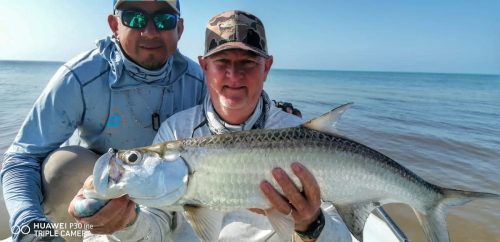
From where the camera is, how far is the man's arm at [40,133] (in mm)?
3441

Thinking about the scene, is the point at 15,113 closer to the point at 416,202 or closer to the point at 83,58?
the point at 83,58

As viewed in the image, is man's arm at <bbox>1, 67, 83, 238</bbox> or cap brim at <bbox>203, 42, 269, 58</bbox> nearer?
cap brim at <bbox>203, 42, 269, 58</bbox>

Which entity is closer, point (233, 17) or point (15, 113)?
point (233, 17)

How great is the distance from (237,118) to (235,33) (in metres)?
0.75

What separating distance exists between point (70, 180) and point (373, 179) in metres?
2.86

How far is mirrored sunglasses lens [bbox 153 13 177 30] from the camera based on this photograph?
12.4 ft

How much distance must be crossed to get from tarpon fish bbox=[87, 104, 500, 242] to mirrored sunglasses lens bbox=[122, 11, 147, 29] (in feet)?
5.93

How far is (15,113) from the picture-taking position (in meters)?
15.1

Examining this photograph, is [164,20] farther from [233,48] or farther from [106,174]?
[106,174]

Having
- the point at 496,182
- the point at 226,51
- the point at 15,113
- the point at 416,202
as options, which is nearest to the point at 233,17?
the point at 226,51

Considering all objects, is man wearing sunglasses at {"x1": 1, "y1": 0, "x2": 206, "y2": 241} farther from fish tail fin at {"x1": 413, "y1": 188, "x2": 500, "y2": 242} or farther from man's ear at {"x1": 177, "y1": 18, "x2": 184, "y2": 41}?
fish tail fin at {"x1": 413, "y1": 188, "x2": 500, "y2": 242}

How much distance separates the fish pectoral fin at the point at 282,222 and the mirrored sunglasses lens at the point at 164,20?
2.24 metres

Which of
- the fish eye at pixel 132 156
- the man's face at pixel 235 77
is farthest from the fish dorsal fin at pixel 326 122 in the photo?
the fish eye at pixel 132 156

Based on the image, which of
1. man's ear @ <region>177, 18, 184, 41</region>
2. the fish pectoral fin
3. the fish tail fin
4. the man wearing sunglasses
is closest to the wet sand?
the fish tail fin
